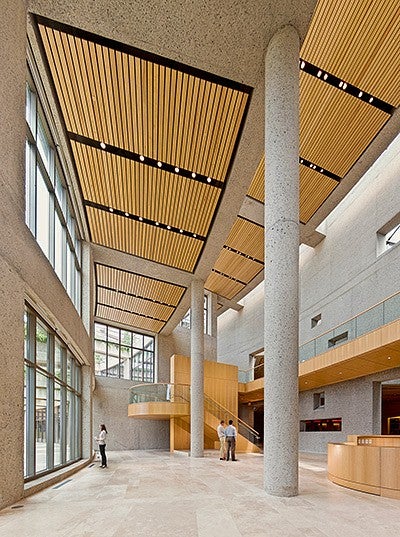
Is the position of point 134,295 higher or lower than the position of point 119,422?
higher

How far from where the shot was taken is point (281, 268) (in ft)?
24.1

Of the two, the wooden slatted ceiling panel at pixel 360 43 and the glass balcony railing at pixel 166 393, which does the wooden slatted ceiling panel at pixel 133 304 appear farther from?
the wooden slatted ceiling panel at pixel 360 43

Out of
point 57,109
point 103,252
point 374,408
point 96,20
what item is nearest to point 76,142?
point 57,109

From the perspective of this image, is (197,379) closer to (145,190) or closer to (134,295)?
(134,295)

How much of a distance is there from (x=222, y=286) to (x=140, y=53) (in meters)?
17.2

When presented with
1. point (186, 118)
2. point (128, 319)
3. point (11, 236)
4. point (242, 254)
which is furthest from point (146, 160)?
point (128, 319)

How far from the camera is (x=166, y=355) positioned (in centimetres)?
2756

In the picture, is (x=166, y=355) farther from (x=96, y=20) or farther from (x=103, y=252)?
(x=96, y=20)

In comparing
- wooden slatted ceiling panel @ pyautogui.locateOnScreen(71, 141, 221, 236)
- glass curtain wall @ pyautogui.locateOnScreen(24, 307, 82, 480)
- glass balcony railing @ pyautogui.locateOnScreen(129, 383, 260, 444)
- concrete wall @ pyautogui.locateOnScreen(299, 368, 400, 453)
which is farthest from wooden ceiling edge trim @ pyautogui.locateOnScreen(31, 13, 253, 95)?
glass balcony railing @ pyautogui.locateOnScreen(129, 383, 260, 444)

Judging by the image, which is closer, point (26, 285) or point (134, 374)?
point (26, 285)

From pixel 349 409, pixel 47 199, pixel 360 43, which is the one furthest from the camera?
pixel 349 409

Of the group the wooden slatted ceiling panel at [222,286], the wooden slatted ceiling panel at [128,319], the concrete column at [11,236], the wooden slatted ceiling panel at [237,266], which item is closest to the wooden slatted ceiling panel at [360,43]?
the concrete column at [11,236]

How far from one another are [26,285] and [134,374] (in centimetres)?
2005

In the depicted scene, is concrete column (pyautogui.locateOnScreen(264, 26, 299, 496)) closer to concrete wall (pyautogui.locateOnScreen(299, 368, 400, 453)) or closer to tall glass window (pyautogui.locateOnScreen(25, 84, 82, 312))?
tall glass window (pyautogui.locateOnScreen(25, 84, 82, 312))
